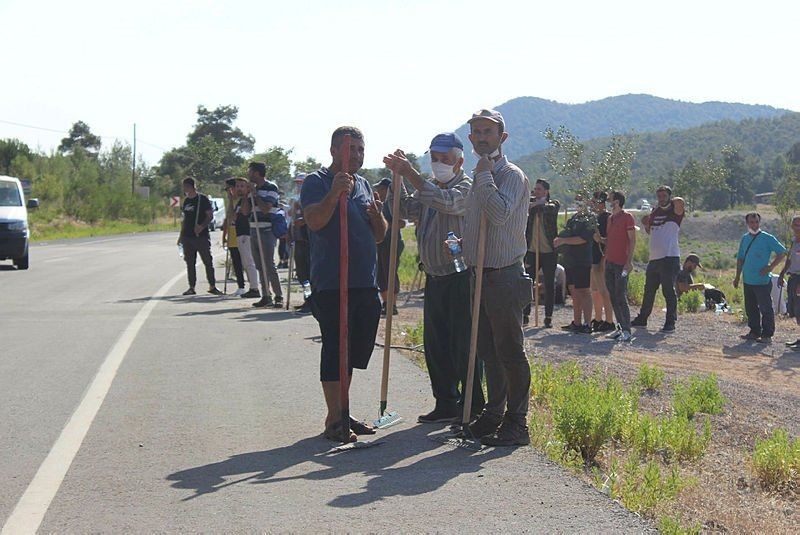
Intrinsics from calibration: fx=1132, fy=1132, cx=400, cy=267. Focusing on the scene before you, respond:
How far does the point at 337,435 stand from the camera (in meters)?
7.05

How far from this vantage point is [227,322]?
1431 cm

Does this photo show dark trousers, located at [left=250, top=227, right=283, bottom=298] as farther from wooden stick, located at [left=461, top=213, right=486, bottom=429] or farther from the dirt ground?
wooden stick, located at [left=461, top=213, right=486, bottom=429]

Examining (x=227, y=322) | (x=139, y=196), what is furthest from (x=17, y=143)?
(x=227, y=322)

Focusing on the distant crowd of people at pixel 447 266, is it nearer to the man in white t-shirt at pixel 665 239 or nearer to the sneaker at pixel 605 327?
the sneaker at pixel 605 327

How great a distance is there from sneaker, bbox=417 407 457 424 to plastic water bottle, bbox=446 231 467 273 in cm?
97

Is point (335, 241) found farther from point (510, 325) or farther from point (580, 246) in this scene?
point (580, 246)

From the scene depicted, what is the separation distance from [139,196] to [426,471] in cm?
7617

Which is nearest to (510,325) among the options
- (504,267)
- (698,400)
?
(504,267)

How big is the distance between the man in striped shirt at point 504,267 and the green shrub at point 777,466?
1.44 m

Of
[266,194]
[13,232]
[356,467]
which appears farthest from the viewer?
[13,232]

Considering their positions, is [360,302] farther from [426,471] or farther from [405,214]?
[426,471]

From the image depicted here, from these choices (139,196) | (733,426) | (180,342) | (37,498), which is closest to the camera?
(37,498)

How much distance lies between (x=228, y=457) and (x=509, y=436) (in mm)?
1696

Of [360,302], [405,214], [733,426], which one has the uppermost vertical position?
[405,214]
